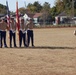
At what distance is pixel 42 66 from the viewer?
1309cm

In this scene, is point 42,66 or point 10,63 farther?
point 10,63

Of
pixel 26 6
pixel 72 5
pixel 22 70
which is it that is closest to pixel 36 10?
pixel 26 6

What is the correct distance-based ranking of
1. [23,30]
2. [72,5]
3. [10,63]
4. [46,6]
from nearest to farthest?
[10,63] < [23,30] < [72,5] < [46,6]

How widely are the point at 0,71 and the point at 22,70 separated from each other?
0.77 meters

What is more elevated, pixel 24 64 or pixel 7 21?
pixel 7 21

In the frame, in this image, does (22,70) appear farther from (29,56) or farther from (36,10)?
(36,10)

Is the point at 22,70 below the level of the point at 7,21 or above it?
below

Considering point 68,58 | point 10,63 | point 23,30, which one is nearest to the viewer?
point 10,63

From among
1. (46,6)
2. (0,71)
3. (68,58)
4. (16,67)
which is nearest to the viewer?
(0,71)

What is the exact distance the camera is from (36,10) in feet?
506

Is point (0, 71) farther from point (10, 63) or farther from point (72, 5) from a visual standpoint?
point (72, 5)

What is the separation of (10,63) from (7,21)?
7883 mm

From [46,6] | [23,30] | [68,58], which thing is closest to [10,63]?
[68,58]

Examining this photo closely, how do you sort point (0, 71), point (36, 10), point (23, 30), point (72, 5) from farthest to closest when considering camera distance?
point (36, 10) < point (72, 5) < point (23, 30) < point (0, 71)
